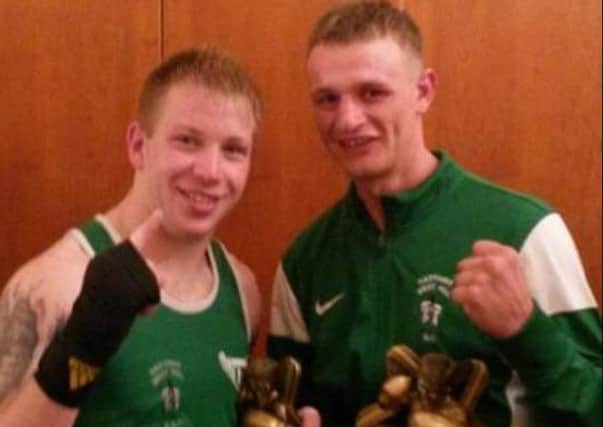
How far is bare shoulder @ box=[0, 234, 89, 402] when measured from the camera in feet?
3.89

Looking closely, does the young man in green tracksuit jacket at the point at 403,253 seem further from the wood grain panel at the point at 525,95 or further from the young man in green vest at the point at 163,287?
the wood grain panel at the point at 525,95

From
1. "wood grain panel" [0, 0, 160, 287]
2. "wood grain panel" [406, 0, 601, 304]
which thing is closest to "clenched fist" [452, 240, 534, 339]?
"wood grain panel" [406, 0, 601, 304]

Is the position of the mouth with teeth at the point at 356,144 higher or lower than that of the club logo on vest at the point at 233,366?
higher

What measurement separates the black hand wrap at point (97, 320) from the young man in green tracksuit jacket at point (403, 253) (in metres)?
0.39

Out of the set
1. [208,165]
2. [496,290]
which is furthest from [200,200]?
[496,290]

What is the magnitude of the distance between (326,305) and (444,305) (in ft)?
0.61

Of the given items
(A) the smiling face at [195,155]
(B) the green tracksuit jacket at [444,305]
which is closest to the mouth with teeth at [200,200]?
(A) the smiling face at [195,155]

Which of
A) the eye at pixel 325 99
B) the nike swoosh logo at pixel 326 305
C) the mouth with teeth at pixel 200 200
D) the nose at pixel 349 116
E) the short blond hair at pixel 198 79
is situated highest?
the short blond hair at pixel 198 79

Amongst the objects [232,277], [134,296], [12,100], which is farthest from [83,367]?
[12,100]

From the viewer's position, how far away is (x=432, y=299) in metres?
1.33

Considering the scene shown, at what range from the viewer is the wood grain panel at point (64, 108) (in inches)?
63.6

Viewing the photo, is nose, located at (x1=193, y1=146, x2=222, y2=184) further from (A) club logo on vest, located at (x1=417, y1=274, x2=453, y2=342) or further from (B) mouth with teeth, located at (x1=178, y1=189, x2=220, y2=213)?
(A) club logo on vest, located at (x1=417, y1=274, x2=453, y2=342)

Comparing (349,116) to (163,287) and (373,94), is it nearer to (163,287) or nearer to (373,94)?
(373,94)

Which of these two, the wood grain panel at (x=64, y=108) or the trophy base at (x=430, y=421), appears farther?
the wood grain panel at (x=64, y=108)
